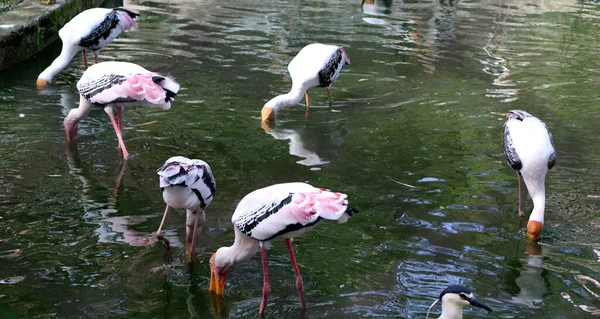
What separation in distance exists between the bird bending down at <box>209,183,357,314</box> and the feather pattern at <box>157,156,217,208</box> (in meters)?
0.48

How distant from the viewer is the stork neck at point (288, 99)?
29.7ft

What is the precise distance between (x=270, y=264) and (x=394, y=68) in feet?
20.0

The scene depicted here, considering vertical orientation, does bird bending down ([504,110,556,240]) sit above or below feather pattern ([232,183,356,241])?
below

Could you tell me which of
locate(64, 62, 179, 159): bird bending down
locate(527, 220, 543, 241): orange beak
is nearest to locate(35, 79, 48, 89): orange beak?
locate(64, 62, 179, 159): bird bending down

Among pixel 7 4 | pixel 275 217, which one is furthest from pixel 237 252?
pixel 7 4

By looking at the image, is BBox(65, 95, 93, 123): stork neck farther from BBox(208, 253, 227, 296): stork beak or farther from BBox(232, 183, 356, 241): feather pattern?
BBox(232, 183, 356, 241): feather pattern

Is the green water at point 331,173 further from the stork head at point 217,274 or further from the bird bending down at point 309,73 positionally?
the bird bending down at point 309,73

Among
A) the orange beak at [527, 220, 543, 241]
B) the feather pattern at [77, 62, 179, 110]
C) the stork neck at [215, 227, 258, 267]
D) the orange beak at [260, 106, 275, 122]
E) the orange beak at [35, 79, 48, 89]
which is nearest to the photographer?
the stork neck at [215, 227, 258, 267]

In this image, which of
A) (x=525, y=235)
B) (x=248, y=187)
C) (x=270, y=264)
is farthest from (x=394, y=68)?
(x=270, y=264)

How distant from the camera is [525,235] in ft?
20.3

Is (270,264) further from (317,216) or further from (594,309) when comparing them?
(594,309)

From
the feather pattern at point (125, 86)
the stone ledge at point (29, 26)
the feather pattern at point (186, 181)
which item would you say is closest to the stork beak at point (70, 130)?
the feather pattern at point (125, 86)

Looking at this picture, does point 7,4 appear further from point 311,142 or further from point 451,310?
point 451,310

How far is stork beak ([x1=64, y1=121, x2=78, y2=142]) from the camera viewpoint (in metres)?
8.10
